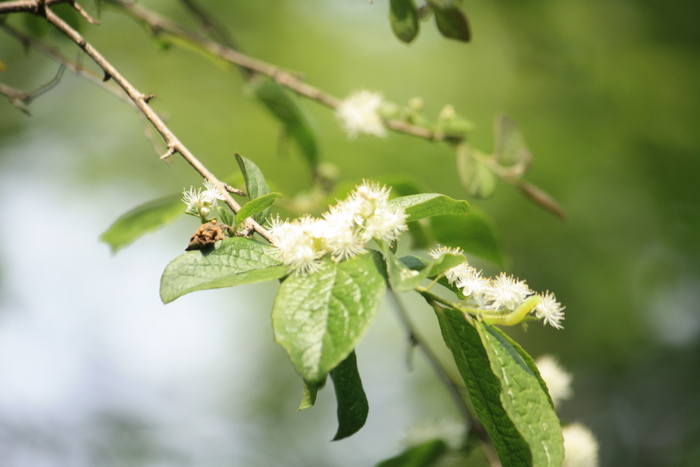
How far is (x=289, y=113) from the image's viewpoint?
5.52ft

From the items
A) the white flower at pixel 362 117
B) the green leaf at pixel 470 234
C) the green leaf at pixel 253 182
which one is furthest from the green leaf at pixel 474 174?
the green leaf at pixel 253 182

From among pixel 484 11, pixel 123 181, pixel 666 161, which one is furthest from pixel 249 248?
pixel 484 11

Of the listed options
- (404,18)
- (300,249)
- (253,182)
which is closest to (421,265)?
(300,249)

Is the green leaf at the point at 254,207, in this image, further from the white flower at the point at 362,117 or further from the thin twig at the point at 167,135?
the white flower at the point at 362,117

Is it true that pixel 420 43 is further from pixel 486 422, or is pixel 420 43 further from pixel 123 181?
pixel 486 422

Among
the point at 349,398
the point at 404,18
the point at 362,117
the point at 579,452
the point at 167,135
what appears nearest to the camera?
the point at 349,398

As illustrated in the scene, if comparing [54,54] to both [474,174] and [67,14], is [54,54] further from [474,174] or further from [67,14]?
[474,174]

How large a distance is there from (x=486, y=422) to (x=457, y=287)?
0.19 meters

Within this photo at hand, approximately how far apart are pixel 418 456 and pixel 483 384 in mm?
792

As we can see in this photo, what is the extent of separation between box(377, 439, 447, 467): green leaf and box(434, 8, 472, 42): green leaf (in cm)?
101

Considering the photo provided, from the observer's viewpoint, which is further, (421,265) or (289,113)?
(289,113)

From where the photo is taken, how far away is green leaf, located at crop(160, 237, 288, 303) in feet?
2.11

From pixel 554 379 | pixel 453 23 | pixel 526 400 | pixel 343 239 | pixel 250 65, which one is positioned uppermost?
pixel 250 65

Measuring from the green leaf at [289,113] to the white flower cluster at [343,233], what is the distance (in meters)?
0.94
